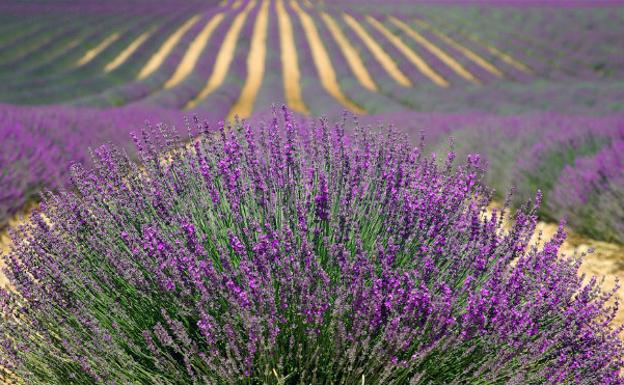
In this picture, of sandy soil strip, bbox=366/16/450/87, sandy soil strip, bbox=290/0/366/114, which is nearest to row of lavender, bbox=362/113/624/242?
sandy soil strip, bbox=290/0/366/114

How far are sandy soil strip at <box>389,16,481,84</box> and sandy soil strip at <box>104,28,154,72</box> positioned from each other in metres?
15.3

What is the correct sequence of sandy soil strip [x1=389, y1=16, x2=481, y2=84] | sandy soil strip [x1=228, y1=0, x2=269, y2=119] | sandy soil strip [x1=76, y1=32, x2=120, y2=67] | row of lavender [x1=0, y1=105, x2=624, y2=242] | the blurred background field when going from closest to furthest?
1. row of lavender [x1=0, y1=105, x2=624, y2=242]
2. the blurred background field
3. sandy soil strip [x1=228, y1=0, x2=269, y2=119]
4. sandy soil strip [x1=389, y1=16, x2=481, y2=84]
5. sandy soil strip [x1=76, y1=32, x2=120, y2=67]

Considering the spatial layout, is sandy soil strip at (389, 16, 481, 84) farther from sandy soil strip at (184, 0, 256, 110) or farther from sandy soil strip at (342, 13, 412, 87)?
sandy soil strip at (184, 0, 256, 110)

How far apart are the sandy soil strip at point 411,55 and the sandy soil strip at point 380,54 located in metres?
0.91

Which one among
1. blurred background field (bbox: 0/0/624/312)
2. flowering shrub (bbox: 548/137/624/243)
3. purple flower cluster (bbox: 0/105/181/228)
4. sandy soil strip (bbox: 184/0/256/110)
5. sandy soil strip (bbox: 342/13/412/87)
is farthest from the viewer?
sandy soil strip (bbox: 342/13/412/87)

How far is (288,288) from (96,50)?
25746 millimetres

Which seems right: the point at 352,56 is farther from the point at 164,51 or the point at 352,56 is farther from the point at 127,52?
the point at 127,52

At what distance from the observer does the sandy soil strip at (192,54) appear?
2154 centimetres

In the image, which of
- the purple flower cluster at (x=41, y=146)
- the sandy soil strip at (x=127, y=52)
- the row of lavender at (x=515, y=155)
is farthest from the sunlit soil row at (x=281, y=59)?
the row of lavender at (x=515, y=155)

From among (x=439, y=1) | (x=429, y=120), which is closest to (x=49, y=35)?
(x=429, y=120)

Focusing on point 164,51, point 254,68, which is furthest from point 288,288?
point 164,51

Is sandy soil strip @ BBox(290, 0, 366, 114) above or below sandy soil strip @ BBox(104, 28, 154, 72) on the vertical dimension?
below

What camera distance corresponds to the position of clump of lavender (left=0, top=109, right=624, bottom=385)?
1.59m

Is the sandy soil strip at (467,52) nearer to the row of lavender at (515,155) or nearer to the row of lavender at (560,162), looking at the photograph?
the row of lavender at (560,162)
